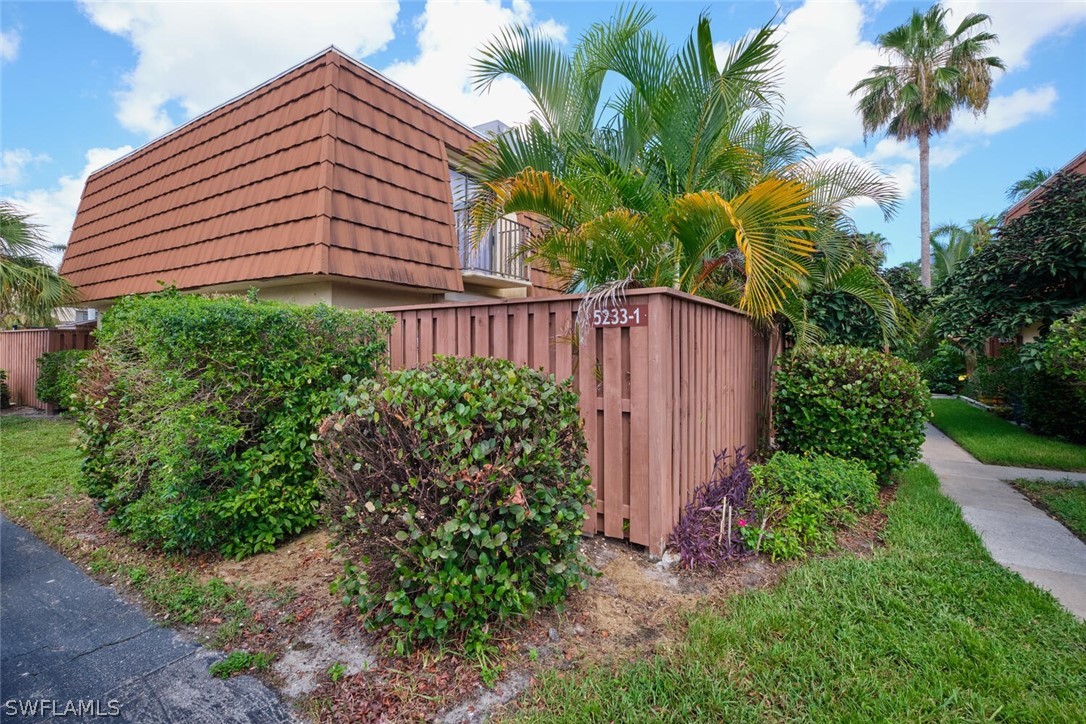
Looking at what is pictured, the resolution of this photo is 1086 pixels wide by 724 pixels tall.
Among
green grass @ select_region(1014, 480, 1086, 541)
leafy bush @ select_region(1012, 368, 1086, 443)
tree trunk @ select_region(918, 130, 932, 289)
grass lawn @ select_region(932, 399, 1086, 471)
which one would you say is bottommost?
green grass @ select_region(1014, 480, 1086, 541)

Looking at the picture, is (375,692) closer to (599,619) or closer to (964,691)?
(599,619)

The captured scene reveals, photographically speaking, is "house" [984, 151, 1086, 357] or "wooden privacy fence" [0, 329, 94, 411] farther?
"wooden privacy fence" [0, 329, 94, 411]

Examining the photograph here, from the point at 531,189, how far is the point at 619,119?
1.41m

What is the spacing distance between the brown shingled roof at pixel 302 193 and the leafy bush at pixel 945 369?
16.2 meters

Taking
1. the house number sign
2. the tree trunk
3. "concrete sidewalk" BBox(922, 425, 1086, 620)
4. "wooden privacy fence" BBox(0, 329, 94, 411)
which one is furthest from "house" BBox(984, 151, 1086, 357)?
"wooden privacy fence" BBox(0, 329, 94, 411)

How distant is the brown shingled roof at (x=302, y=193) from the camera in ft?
19.6

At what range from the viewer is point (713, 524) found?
3645 mm

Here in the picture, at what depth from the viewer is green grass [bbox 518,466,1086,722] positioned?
6.43 feet

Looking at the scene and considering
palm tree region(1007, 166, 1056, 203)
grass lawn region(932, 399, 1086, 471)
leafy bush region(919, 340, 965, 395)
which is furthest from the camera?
palm tree region(1007, 166, 1056, 203)

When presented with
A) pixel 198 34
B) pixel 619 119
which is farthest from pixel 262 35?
pixel 619 119

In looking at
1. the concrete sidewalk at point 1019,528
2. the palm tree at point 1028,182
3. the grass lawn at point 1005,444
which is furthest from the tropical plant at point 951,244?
the concrete sidewalk at point 1019,528

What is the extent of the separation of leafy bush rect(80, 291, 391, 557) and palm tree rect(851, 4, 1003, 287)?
19670mm

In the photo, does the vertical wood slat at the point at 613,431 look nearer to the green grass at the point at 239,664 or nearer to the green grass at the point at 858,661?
the green grass at the point at 858,661

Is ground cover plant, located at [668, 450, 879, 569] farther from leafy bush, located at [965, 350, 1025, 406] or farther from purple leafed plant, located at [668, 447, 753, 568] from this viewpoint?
leafy bush, located at [965, 350, 1025, 406]
